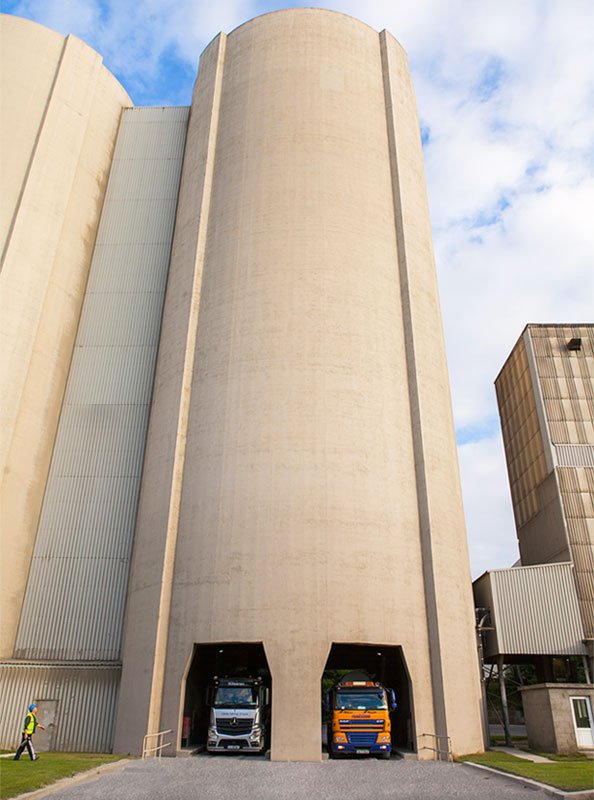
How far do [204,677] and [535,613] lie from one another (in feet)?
48.4

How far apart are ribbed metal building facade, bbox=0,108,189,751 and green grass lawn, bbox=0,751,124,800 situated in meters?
4.29

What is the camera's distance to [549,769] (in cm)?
1791

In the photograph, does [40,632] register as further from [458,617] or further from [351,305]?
[351,305]

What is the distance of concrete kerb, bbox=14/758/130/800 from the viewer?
44.2 ft

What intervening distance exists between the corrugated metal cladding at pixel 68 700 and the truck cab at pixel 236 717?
509 centimetres

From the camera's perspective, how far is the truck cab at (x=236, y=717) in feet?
72.4

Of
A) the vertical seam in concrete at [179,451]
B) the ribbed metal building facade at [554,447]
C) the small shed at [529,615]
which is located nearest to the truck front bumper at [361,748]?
the vertical seam in concrete at [179,451]

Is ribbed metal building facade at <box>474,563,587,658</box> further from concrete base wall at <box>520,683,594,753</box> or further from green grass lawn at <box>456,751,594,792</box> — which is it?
green grass lawn at <box>456,751,594,792</box>

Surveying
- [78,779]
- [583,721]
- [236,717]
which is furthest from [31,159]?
[583,721]

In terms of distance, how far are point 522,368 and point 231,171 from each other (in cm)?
2065

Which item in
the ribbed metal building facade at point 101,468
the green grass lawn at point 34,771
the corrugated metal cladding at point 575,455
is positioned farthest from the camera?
the corrugated metal cladding at point 575,455

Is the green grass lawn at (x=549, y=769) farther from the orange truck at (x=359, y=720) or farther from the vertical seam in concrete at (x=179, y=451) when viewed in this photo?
the vertical seam in concrete at (x=179, y=451)

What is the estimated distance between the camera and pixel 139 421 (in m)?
31.5

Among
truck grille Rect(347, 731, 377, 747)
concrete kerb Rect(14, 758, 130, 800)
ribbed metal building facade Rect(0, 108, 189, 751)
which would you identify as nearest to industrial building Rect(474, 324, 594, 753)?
truck grille Rect(347, 731, 377, 747)
